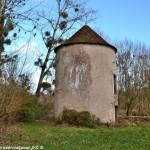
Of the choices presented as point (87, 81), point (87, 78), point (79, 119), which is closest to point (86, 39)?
point (87, 78)

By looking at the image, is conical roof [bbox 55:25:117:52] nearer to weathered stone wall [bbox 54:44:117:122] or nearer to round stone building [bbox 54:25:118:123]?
round stone building [bbox 54:25:118:123]

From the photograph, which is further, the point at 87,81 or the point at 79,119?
the point at 87,81

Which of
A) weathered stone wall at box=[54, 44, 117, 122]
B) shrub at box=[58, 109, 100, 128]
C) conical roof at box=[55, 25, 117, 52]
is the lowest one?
shrub at box=[58, 109, 100, 128]

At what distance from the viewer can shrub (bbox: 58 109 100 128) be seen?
63.6 feet

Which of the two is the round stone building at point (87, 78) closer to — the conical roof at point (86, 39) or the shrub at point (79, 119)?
the conical roof at point (86, 39)

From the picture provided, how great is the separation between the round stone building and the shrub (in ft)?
1.31

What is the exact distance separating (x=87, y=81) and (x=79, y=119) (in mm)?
2722

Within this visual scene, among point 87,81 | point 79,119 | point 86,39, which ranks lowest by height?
point 79,119

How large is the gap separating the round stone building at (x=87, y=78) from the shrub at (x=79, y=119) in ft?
1.31

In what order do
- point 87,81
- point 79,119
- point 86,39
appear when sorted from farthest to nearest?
point 86,39 < point 87,81 < point 79,119

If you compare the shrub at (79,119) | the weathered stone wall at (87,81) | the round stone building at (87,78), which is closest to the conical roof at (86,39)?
the round stone building at (87,78)

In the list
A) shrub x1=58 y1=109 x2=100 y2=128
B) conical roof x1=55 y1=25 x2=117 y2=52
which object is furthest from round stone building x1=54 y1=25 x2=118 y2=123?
shrub x1=58 y1=109 x2=100 y2=128

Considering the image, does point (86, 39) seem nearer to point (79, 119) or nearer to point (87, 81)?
point (87, 81)

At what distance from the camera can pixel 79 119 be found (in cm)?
1953
